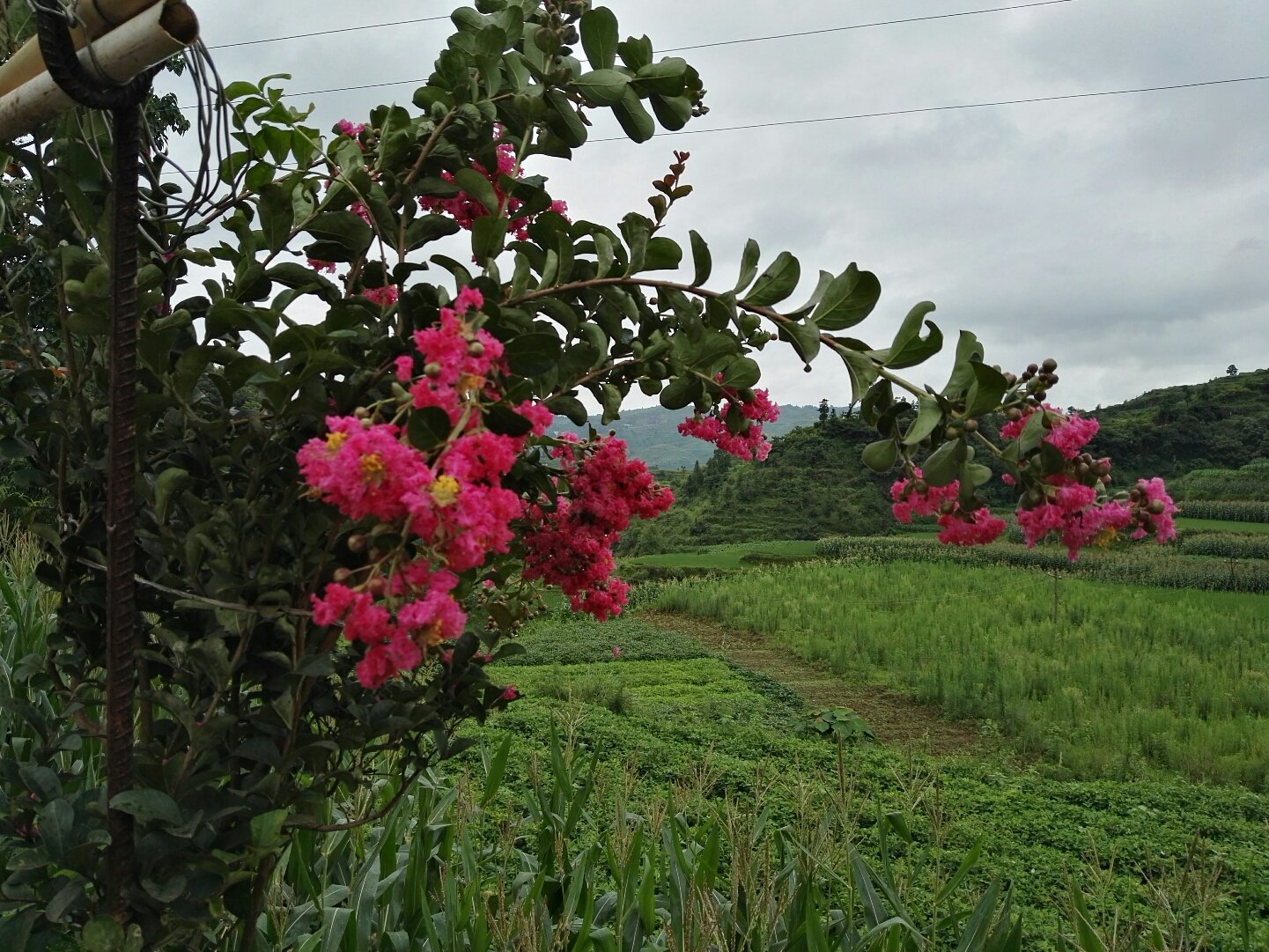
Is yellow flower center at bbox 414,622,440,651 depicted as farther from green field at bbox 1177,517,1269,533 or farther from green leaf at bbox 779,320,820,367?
green field at bbox 1177,517,1269,533

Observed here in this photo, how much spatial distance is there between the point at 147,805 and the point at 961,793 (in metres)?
3.81

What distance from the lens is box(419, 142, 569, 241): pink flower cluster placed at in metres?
1.37

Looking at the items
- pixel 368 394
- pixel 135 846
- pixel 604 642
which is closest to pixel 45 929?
pixel 135 846

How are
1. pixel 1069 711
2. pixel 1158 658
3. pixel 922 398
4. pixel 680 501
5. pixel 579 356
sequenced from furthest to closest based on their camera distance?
pixel 680 501 < pixel 1158 658 < pixel 1069 711 < pixel 579 356 < pixel 922 398

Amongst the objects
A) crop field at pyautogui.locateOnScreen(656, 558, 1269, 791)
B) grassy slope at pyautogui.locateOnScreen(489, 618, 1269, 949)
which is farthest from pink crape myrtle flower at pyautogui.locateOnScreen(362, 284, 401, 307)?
crop field at pyautogui.locateOnScreen(656, 558, 1269, 791)

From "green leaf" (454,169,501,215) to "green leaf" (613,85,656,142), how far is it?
8.1 inches

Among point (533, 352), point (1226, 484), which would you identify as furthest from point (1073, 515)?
point (1226, 484)

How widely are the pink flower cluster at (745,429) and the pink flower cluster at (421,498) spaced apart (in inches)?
28.2

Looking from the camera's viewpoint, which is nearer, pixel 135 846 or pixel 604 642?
pixel 135 846

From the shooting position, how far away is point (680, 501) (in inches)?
845

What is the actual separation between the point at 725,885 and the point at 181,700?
1.77 metres

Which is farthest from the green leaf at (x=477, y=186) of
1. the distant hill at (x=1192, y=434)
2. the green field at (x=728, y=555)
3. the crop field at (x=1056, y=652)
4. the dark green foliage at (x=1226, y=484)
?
the distant hill at (x=1192, y=434)

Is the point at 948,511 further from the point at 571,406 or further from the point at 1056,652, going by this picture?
the point at 1056,652

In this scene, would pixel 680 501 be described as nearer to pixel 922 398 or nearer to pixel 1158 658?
pixel 1158 658
